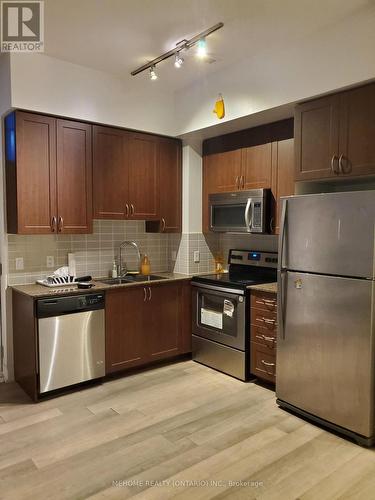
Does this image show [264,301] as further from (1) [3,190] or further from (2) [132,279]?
(1) [3,190]

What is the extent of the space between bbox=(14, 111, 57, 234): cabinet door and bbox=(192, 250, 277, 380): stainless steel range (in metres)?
1.60

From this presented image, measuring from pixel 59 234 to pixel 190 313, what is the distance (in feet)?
5.04

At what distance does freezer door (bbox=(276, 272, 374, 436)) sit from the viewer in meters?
2.46

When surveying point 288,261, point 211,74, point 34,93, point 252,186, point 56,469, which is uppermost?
point 211,74

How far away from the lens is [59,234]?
360 cm

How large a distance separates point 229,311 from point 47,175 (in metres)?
2.01

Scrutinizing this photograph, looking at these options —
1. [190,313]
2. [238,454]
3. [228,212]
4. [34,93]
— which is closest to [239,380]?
[190,313]

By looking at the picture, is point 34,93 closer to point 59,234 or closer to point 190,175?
point 59,234

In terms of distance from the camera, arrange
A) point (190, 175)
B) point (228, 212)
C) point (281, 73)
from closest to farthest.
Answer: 1. point (281, 73)
2. point (228, 212)
3. point (190, 175)

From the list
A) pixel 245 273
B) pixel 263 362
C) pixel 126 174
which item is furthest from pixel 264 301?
pixel 126 174

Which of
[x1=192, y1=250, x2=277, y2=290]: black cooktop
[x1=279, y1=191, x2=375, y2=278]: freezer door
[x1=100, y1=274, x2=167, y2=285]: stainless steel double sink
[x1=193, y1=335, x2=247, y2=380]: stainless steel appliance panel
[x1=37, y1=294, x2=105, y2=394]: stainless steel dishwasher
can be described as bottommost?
[x1=193, y1=335, x2=247, y2=380]: stainless steel appliance panel

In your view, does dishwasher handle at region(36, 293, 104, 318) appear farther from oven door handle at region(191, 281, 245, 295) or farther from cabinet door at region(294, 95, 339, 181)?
cabinet door at region(294, 95, 339, 181)

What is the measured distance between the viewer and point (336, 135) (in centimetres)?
278

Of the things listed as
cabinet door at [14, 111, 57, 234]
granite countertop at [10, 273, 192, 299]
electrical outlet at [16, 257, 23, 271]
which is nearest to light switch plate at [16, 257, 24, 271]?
electrical outlet at [16, 257, 23, 271]
